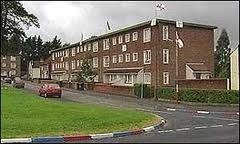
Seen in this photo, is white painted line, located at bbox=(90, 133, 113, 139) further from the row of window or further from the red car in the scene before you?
the row of window

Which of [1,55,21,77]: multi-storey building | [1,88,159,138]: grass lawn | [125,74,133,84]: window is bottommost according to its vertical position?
[1,88,159,138]: grass lawn

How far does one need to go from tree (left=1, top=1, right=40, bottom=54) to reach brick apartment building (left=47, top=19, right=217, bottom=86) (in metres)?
13.0

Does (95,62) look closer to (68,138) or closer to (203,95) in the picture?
(203,95)

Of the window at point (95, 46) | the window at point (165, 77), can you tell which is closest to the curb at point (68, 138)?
the window at point (165, 77)

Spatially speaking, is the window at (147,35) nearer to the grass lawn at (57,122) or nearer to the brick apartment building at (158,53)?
the brick apartment building at (158,53)

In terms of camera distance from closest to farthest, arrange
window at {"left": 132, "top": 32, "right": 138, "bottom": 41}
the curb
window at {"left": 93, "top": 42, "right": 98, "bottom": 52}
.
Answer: the curb < window at {"left": 132, "top": 32, "right": 138, "bottom": 41} < window at {"left": 93, "top": 42, "right": 98, "bottom": 52}

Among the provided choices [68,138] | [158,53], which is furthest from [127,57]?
[68,138]

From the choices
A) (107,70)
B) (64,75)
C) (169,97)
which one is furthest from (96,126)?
(64,75)

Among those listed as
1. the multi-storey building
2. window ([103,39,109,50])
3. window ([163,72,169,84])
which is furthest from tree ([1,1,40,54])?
the multi-storey building

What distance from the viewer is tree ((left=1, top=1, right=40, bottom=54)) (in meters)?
56.3

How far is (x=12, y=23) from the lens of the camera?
59.2 meters

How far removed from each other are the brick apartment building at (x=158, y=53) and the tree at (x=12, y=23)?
1296 cm

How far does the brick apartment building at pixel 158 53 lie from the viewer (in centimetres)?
5425

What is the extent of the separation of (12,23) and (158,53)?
68.6 feet
